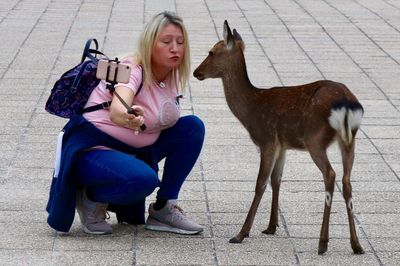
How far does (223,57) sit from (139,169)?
38.7 inches

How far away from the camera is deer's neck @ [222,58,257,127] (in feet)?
20.8

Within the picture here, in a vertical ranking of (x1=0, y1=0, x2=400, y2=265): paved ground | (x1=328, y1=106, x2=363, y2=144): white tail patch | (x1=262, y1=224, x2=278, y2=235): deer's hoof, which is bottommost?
(x1=0, y1=0, x2=400, y2=265): paved ground

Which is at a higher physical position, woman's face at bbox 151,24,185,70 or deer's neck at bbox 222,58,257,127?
woman's face at bbox 151,24,185,70

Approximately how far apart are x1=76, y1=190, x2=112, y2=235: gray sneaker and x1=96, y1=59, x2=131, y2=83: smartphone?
0.88m

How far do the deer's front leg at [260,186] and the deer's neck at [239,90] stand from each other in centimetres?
32

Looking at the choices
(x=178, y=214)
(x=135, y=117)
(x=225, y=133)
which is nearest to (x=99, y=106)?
(x=135, y=117)

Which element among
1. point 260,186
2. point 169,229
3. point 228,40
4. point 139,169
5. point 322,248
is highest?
point 228,40

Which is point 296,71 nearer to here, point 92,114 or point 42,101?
point 42,101

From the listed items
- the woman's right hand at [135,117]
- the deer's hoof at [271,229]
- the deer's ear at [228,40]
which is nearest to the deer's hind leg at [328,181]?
the deer's hoof at [271,229]

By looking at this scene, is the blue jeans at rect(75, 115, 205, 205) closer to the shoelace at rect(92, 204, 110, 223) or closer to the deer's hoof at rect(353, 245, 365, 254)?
the shoelace at rect(92, 204, 110, 223)

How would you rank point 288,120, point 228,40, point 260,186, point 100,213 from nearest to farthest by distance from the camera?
1. point 288,120
2. point 260,186
3. point 100,213
4. point 228,40

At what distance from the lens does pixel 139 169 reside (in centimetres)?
591

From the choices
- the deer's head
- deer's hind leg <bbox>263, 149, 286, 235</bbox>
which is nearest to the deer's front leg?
deer's hind leg <bbox>263, 149, 286, 235</bbox>

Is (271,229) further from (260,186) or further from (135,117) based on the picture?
(135,117)
